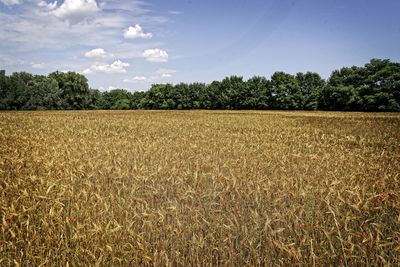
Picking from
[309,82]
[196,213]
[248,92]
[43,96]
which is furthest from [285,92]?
[196,213]

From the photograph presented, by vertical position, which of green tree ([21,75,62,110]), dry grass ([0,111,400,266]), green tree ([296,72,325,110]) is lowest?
dry grass ([0,111,400,266])

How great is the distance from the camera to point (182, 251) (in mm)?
4035

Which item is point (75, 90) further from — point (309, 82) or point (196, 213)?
point (196, 213)

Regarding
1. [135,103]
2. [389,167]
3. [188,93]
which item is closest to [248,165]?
[389,167]

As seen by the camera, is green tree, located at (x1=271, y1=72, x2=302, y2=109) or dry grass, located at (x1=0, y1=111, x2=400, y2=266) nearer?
dry grass, located at (x1=0, y1=111, x2=400, y2=266)

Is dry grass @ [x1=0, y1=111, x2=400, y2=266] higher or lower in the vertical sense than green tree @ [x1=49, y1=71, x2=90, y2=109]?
lower

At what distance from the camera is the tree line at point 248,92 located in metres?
68.9

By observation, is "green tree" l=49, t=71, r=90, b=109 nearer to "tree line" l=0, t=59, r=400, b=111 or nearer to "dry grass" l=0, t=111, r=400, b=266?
"tree line" l=0, t=59, r=400, b=111

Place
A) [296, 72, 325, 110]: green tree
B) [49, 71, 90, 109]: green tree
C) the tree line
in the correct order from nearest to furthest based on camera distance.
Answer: the tree line, [296, 72, 325, 110]: green tree, [49, 71, 90, 109]: green tree

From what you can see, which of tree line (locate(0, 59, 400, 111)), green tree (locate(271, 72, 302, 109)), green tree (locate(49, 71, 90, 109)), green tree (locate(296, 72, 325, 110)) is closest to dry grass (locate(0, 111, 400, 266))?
tree line (locate(0, 59, 400, 111))

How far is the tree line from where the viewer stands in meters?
68.9

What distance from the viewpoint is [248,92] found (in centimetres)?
9125

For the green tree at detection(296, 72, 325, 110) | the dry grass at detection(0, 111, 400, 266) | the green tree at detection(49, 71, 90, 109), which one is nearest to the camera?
the dry grass at detection(0, 111, 400, 266)

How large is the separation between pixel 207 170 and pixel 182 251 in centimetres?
352
